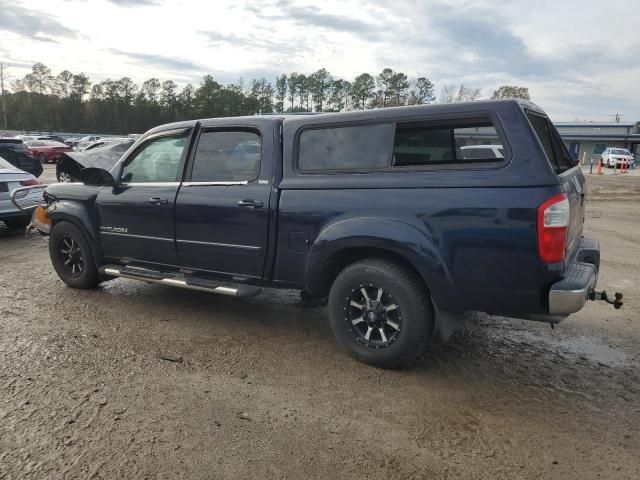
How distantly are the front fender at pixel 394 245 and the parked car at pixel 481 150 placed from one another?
0.81 m

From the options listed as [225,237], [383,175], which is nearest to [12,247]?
[225,237]

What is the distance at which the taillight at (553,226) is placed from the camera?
302 centimetres

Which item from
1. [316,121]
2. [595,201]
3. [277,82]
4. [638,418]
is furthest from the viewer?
[277,82]

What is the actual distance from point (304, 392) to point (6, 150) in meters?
11.1

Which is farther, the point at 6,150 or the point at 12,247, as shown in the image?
the point at 6,150

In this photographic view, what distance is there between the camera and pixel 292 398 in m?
3.32

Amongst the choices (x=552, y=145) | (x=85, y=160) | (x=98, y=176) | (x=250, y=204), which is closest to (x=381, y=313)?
(x=250, y=204)

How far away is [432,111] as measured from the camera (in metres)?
3.51

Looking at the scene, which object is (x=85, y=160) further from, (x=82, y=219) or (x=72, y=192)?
(x=82, y=219)

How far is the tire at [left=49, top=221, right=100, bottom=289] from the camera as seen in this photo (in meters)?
5.42

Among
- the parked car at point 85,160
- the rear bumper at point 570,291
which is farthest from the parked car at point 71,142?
the rear bumper at point 570,291

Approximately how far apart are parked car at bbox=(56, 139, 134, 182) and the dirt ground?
1.70 metres

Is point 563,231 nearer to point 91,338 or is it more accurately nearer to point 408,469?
point 408,469

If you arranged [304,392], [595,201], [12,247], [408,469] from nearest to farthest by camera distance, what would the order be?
[408,469] → [304,392] → [12,247] → [595,201]
